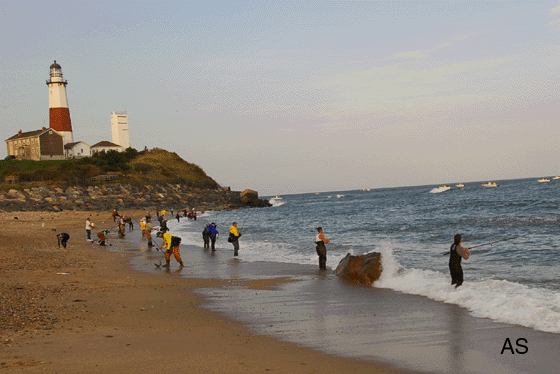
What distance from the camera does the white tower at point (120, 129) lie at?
310ft

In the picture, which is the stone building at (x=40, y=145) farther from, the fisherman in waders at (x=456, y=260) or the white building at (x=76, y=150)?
the fisherman in waders at (x=456, y=260)

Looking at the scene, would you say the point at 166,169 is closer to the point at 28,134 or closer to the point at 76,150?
the point at 76,150

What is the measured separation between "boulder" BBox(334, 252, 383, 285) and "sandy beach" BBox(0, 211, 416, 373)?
1.81 m

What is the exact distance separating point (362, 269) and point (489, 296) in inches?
160

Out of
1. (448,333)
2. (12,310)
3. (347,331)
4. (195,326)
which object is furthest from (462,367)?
(12,310)

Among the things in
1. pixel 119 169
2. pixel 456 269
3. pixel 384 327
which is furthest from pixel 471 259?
pixel 119 169

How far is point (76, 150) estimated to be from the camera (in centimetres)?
8288

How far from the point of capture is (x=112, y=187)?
224 feet

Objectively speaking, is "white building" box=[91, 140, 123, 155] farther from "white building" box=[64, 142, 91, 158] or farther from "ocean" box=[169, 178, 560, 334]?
"ocean" box=[169, 178, 560, 334]

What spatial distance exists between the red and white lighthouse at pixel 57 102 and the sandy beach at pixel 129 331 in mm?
70106

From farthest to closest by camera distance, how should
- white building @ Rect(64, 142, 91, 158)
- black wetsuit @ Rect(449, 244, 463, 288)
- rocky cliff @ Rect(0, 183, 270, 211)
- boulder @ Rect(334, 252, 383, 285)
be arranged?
1. white building @ Rect(64, 142, 91, 158)
2. rocky cliff @ Rect(0, 183, 270, 211)
3. boulder @ Rect(334, 252, 383, 285)
4. black wetsuit @ Rect(449, 244, 463, 288)

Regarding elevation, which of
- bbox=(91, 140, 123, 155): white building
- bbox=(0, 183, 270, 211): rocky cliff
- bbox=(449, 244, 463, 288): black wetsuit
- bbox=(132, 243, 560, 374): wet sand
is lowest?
bbox=(132, 243, 560, 374): wet sand

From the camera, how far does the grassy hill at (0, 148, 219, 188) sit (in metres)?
66.3

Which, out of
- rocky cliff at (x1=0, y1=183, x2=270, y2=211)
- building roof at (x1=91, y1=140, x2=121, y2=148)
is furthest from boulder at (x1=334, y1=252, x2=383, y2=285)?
building roof at (x1=91, y1=140, x2=121, y2=148)
